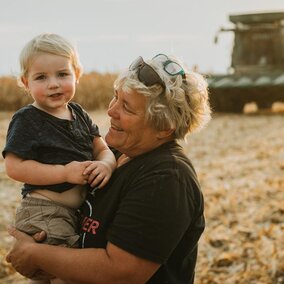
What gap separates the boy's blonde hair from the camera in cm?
240

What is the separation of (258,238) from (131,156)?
9.70ft

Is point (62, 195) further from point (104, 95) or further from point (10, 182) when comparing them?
point (104, 95)

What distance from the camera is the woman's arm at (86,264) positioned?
1985 millimetres

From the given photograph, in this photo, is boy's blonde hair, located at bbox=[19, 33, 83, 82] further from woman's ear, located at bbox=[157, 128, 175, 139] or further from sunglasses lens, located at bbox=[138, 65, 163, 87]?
woman's ear, located at bbox=[157, 128, 175, 139]

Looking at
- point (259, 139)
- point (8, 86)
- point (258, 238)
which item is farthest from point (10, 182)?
point (8, 86)

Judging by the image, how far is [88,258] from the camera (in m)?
2.05

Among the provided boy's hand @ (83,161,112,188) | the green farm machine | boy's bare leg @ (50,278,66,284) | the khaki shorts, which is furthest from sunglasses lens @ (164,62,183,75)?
the green farm machine

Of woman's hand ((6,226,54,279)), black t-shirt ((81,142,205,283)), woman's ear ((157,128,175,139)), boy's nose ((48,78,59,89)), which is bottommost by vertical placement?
woman's hand ((6,226,54,279))

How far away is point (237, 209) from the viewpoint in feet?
19.2

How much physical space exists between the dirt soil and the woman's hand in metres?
2.11

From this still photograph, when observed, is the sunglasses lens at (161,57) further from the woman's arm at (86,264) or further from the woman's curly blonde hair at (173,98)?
the woman's arm at (86,264)

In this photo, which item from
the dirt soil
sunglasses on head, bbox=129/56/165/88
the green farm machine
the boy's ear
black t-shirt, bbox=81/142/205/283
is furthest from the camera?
the green farm machine

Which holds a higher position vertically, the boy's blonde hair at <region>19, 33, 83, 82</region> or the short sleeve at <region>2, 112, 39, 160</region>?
the boy's blonde hair at <region>19, 33, 83, 82</region>

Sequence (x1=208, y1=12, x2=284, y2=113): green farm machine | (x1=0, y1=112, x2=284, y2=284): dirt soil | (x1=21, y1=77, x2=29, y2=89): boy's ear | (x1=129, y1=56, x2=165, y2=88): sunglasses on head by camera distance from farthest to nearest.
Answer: (x1=208, y1=12, x2=284, y2=113): green farm machine
(x1=0, y1=112, x2=284, y2=284): dirt soil
(x1=21, y1=77, x2=29, y2=89): boy's ear
(x1=129, y1=56, x2=165, y2=88): sunglasses on head
